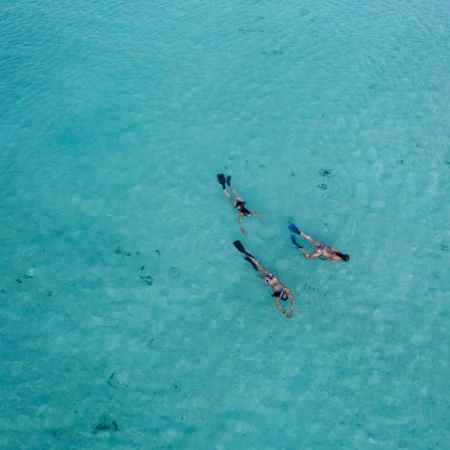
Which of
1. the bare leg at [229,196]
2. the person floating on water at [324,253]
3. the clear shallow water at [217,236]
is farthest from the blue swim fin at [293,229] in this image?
the bare leg at [229,196]

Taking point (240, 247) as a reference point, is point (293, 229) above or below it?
above

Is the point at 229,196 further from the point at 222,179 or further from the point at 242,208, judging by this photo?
the point at 242,208

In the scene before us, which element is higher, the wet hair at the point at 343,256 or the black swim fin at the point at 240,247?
the wet hair at the point at 343,256

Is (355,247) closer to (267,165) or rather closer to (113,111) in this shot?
(267,165)

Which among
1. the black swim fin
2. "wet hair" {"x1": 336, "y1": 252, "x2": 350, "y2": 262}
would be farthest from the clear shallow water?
"wet hair" {"x1": 336, "y1": 252, "x2": 350, "y2": 262}

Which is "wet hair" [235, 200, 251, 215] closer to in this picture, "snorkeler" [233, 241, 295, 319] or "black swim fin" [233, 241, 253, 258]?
"black swim fin" [233, 241, 253, 258]

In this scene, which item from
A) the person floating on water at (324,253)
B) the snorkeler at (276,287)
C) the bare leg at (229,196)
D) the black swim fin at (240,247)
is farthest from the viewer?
the bare leg at (229,196)

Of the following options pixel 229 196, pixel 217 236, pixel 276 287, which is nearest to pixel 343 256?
pixel 276 287

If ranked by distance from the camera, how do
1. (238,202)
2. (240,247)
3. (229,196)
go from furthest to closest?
(229,196) → (238,202) → (240,247)

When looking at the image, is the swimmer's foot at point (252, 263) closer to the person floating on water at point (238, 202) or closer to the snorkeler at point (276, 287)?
the snorkeler at point (276, 287)
